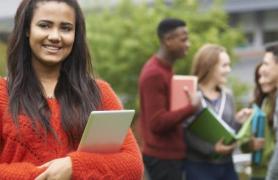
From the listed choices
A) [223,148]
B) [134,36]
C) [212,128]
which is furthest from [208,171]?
[134,36]

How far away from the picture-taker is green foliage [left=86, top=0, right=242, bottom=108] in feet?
76.8

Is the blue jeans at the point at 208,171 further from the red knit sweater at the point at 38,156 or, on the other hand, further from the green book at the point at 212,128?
the red knit sweater at the point at 38,156

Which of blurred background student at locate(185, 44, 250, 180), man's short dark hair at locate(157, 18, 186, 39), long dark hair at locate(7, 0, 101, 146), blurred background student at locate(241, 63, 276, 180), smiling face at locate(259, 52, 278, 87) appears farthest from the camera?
man's short dark hair at locate(157, 18, 186, 39)

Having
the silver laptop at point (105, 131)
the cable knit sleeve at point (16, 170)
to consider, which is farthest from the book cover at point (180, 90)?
the cable knit sleeve at point (16, 170)

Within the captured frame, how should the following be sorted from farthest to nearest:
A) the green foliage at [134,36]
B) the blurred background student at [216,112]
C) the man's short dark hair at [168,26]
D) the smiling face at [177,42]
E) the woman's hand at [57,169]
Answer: the green foliage at [134,36]
the man's short dark hair at [168,26]
the smiling face at [177,42]
the blurred background student at [216,112]
the woman's hand at [57,169]

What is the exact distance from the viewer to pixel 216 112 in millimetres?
6488

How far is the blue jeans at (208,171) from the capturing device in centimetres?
638

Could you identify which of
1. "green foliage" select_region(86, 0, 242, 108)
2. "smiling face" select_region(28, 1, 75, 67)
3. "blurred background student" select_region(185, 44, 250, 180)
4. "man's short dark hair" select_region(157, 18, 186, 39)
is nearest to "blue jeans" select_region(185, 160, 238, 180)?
"blurred background student" select_region(185, 44, 250, 180)

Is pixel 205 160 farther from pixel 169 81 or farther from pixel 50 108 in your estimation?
pixel 50 108

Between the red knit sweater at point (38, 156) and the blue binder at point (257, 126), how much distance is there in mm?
3099

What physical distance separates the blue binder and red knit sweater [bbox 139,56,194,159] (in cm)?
51

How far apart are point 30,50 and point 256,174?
3.41m

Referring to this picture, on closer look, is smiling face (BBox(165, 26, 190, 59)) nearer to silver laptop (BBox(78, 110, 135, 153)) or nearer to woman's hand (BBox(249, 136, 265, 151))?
woman's hand (BBox(249, 136, 265, 151))

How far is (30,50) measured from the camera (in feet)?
11.6
